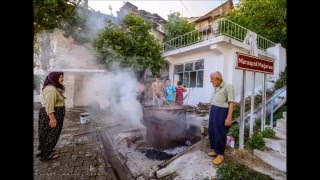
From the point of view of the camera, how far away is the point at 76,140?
796cm

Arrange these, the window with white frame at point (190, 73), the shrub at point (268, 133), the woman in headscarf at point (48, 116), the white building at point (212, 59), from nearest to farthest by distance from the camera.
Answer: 1. the woman in headscarf at point (48, 116)
2. the shrub at point (268, 133)
3. the white building at point (212, 59)
4. the window with white frame at point (190, 73)

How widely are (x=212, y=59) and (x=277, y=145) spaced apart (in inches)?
335

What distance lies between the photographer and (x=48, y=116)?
18.9ft

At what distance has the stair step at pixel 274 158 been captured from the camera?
4.88 m

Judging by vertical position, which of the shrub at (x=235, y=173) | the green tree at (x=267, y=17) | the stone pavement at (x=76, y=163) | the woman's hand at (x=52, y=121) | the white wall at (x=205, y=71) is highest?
the green tree at (x=267, y=17)

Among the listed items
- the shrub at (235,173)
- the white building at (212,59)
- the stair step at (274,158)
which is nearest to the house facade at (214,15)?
the white building at (212,59)

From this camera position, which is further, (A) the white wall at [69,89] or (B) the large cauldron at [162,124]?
(A) the white wall at [69,89]

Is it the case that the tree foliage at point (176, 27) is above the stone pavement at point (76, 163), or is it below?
above

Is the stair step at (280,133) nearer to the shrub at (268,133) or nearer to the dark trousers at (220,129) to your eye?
the shrub at (268,133)

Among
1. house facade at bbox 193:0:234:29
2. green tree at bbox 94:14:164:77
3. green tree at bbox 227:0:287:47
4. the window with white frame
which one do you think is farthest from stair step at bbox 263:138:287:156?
house facade at bbox 193:0:234:29

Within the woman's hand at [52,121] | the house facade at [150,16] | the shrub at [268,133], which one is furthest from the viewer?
the house facade at [150,16]

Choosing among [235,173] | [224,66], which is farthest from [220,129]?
[224,66]
